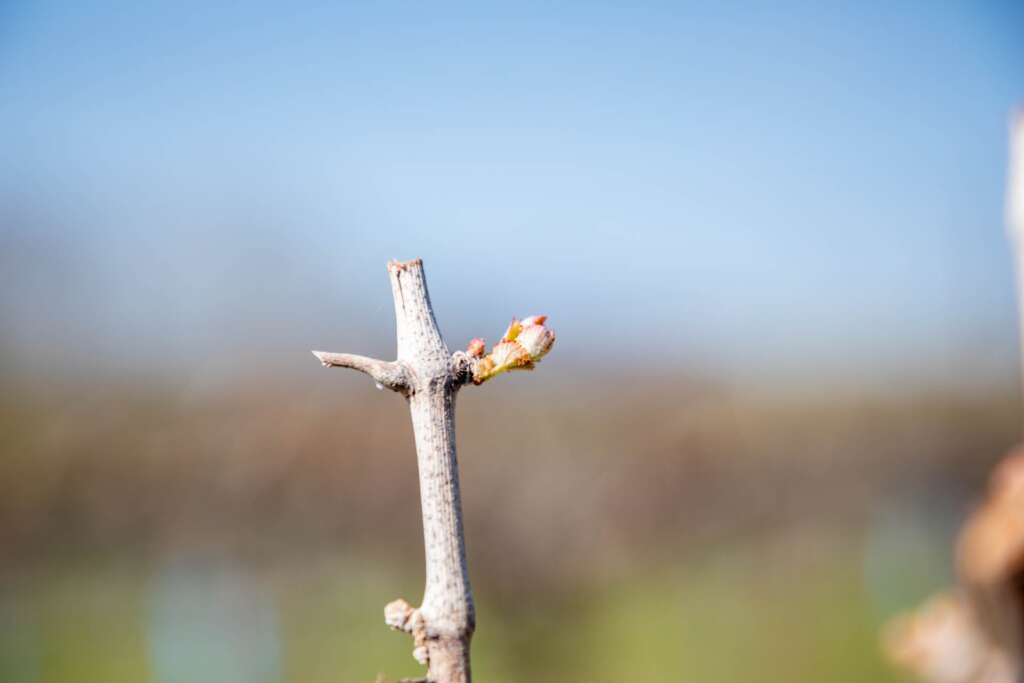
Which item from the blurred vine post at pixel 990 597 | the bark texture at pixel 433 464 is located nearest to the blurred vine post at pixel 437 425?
the bark texture at pixel 433 464

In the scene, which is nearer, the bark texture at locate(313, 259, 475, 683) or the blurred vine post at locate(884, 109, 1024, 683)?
the bark texture at locate(313, 259, 475, 683)

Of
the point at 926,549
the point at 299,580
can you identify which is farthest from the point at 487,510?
the point at 926,549

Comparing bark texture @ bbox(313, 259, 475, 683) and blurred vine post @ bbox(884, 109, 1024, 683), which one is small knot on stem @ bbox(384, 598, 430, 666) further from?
blurred vine post @ bbox(884, 109, 1024, 683)

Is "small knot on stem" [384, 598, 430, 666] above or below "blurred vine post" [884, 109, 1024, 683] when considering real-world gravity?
below

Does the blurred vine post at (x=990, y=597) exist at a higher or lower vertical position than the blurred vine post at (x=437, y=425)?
higher

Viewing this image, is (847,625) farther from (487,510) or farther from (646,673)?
(487,510)

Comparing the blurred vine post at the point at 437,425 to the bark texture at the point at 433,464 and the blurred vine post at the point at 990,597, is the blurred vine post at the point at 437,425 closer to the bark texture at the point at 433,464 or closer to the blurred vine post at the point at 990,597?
the bark texture at the point at 433,464

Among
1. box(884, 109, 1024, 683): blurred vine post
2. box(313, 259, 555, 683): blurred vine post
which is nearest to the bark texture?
box(313, 259, 555, 683): blurred vine post

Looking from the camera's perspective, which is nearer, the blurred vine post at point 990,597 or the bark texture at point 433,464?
the bark texture at point 433,464
